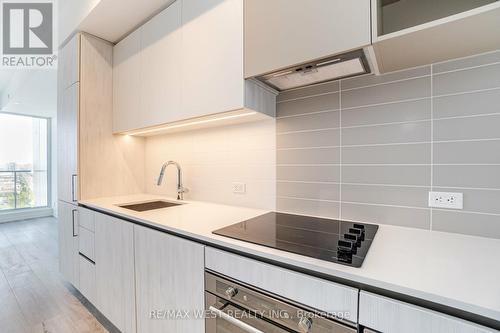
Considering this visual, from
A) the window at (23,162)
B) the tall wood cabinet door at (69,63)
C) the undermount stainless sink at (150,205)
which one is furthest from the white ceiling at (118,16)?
the window at (23,162)

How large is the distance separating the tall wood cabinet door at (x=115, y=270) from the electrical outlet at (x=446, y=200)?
165 cm

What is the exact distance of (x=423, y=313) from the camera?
610 millimetres

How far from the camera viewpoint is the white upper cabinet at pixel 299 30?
3.17 feet

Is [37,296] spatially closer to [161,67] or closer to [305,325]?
[161,67]

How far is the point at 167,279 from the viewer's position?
1271 mm

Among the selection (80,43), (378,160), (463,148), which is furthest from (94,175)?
(463,148)

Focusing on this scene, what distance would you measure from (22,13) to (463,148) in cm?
407

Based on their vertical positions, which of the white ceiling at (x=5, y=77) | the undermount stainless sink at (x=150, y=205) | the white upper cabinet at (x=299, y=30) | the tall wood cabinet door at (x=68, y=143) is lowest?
the undermount stainless sink at (x=150, y=205)

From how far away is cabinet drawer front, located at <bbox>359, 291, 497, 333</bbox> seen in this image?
58cm

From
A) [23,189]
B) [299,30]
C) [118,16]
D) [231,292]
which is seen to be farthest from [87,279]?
[23,189]

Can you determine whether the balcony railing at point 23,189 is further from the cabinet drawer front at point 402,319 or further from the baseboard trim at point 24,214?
the cabinet drawer front at point 402,319

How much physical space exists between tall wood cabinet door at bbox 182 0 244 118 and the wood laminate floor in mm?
1848

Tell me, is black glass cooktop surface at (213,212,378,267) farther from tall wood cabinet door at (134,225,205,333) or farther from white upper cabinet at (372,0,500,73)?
white upper cabinet at (372,0,500,73)

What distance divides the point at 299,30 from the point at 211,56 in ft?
1.88
